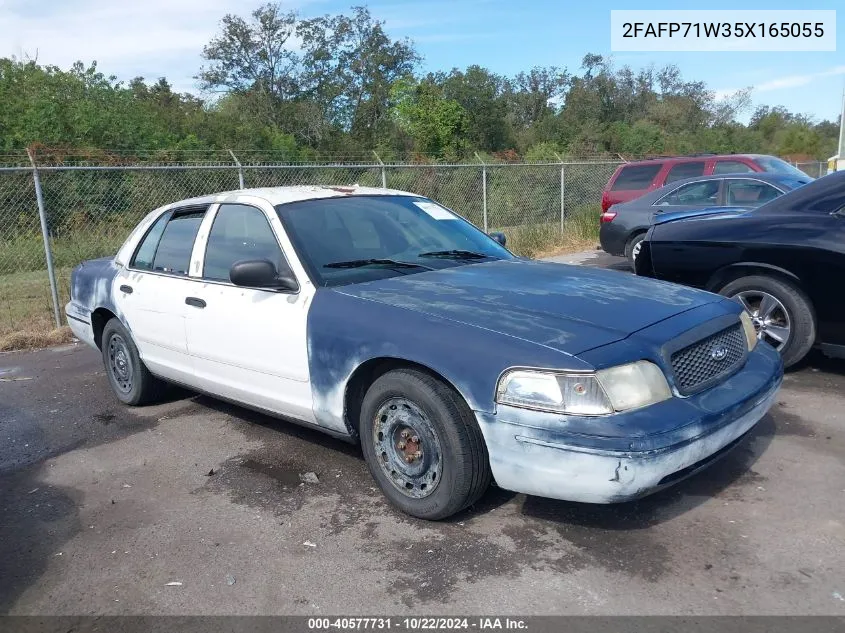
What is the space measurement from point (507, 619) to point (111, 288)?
159 inches

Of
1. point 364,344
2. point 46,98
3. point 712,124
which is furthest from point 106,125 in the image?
point 712,124

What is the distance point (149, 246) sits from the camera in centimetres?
529

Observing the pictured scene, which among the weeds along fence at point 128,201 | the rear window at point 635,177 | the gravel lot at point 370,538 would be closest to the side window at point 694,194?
the rear window at point 635,177

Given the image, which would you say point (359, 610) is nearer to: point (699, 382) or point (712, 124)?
point (699, 382)

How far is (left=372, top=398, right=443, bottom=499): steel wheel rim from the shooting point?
334 cm

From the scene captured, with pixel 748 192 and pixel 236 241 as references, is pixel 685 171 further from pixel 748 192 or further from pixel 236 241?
pixel 236 241

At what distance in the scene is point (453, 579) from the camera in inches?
118

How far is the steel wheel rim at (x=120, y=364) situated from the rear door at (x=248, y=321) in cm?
110

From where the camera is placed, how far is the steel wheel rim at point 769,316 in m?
5.32

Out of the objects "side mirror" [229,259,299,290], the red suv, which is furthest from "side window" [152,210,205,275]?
the red suv

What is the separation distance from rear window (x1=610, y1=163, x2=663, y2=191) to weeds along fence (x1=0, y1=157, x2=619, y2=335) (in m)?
2.00

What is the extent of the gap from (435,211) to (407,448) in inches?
79.6

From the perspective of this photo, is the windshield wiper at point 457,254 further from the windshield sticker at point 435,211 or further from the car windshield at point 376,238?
the windshield sticker at point 435,211

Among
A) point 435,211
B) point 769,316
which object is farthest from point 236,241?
point 769,316
